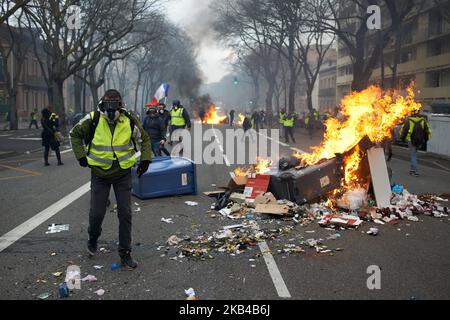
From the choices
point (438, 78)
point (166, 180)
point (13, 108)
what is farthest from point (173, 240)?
point (438, 78)

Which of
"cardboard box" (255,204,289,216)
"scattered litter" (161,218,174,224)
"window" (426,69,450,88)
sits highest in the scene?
"window" (426,69,450,88)

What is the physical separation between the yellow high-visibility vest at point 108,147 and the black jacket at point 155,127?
632 centimetres

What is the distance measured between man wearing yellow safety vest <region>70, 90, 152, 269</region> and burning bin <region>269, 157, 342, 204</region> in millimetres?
3445

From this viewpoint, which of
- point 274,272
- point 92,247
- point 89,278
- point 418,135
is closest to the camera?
point 89,278

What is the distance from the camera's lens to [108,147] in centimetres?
532

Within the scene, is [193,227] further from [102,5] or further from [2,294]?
[102,5]

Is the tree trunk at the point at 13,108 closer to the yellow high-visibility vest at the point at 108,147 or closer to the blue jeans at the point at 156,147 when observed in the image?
the blue jeans at the point at 156,147

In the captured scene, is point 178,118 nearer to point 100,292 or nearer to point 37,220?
point 37,220

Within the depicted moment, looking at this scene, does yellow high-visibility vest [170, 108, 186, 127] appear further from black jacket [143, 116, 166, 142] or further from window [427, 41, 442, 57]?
window [427, 41, 442, 57]

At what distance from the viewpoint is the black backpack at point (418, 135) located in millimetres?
12523

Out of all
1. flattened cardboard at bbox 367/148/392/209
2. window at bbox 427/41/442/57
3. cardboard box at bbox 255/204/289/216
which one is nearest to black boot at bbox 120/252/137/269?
cardboard box at bbox 255/204/289/216

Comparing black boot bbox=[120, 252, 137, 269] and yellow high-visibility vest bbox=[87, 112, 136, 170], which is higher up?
yellow high-visibility vest bbox=[87, 112, 136, 170]

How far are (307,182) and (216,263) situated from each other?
3.17m

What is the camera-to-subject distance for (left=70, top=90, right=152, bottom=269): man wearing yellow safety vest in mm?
5312
